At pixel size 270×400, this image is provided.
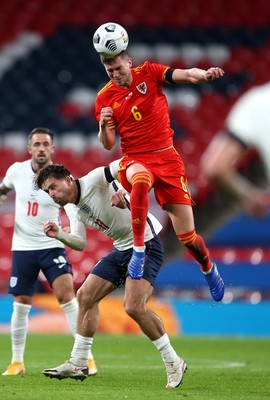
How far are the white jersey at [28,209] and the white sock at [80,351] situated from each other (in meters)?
1.37

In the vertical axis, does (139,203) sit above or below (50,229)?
above

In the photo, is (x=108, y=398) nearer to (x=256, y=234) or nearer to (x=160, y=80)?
(x=160, y=80)

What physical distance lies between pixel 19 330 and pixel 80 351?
113 cm

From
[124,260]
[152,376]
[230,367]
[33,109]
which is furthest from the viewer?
[33,109]

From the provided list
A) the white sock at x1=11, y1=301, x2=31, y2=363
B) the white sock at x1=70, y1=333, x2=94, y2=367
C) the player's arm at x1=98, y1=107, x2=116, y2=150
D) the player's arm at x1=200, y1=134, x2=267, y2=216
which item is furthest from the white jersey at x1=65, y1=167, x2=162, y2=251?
the player's arm at x1=200, y1=134, x2=267, y2=216

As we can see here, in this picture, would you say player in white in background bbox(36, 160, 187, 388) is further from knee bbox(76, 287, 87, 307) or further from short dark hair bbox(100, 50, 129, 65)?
short dark hair bbox(100, 50, 129, 65)

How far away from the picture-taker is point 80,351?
7.35 meters

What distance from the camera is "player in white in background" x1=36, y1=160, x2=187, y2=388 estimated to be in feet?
23.3

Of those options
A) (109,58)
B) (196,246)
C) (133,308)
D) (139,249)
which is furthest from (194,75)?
(133,308)

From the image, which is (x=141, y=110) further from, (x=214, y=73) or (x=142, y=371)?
(x=142, y=371)

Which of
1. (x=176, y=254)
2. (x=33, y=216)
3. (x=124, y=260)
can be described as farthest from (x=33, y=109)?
(x=124, y=260)

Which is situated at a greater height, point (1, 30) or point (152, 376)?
point (1, 30)

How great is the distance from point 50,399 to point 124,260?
59.0 inches

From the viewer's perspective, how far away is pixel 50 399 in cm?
613
